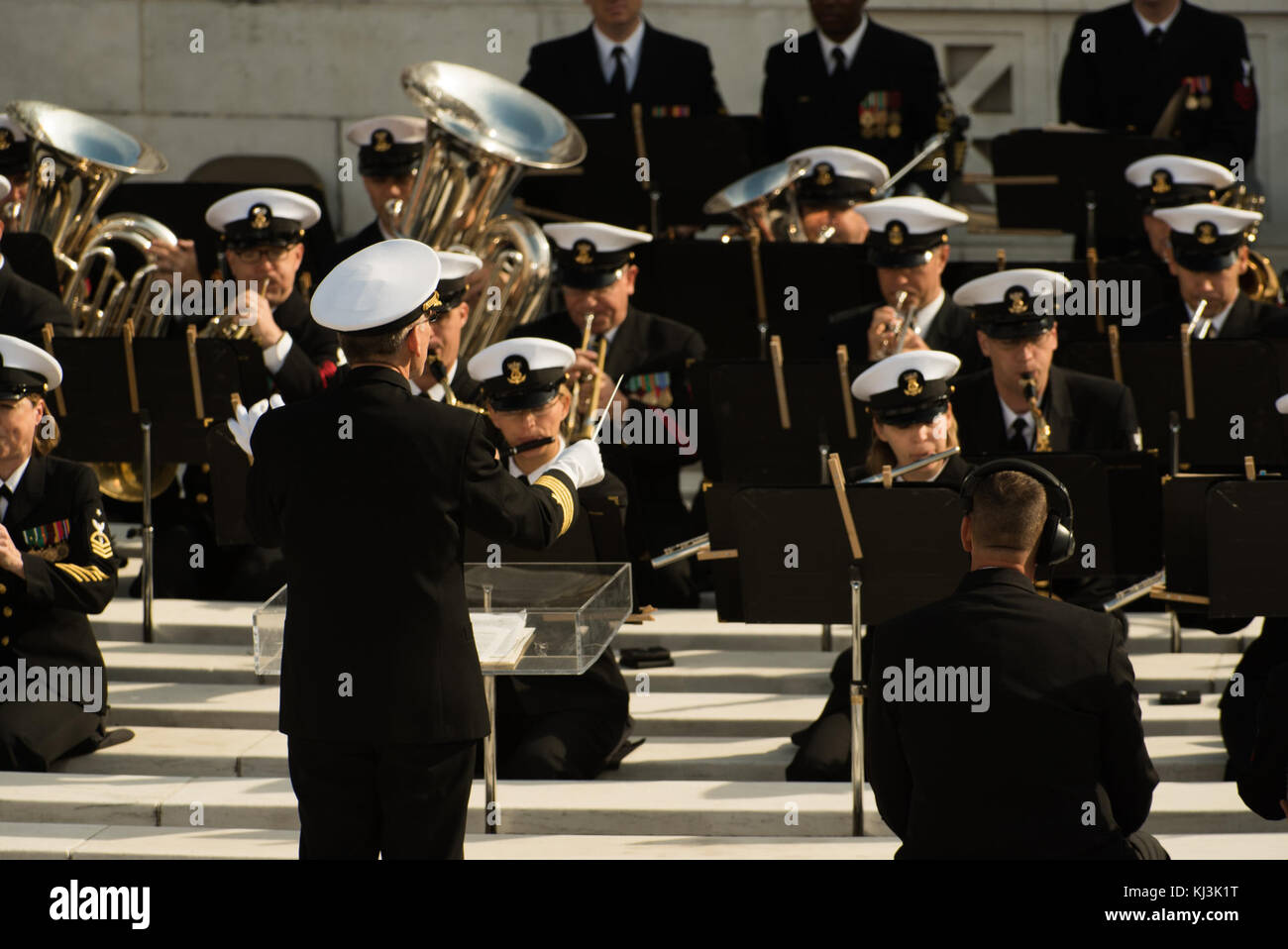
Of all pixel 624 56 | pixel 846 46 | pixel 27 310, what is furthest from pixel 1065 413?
pixel 27 310

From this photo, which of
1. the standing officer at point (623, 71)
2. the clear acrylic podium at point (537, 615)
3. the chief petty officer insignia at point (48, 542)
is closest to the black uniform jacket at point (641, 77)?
the standing officer at point (623, 71)

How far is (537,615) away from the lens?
5668 millimetres

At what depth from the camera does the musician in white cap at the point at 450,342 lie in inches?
307

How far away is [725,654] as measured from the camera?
8031mm

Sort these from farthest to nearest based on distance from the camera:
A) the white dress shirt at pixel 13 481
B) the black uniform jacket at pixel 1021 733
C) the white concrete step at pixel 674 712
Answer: the white concrete step at pixel 674 712
the white dress shirt at pixel 13 481
the black uniform jacket at pixel 1021 733

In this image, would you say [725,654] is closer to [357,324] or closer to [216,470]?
[216,470]

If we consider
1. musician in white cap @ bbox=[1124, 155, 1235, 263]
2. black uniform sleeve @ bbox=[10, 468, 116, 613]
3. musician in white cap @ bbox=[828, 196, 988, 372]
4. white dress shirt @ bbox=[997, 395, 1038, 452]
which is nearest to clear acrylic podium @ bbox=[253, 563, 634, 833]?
black uniform sleeve @ bbox=[10, 468, 116, 613]

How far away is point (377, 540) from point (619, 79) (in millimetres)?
6831

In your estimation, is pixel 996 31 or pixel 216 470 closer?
pixel 216 470

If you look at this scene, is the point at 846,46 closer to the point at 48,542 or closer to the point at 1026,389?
the point at 1026,389

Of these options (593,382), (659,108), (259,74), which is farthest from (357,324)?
(259,74)

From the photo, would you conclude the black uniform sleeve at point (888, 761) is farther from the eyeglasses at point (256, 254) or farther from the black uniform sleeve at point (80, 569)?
the eyeglasses at point (256, 254)

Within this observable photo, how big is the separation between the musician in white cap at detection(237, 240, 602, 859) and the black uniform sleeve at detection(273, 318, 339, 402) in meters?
3.36
